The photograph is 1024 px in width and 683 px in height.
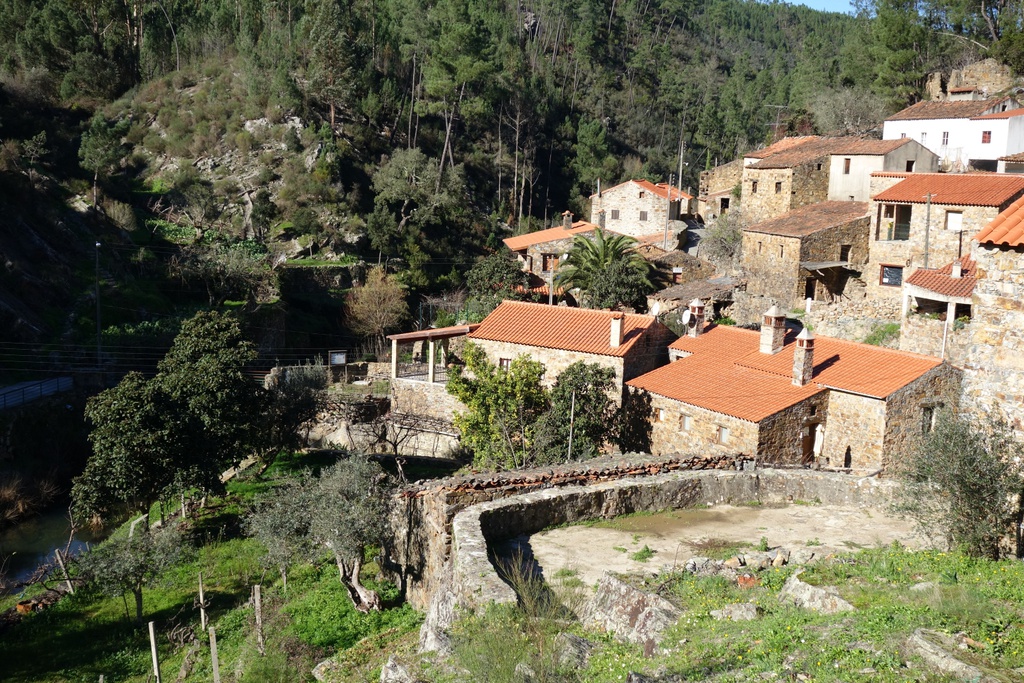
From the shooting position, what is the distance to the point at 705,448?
21266mm

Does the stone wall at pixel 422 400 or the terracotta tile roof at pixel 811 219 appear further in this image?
the terracotta tile roof at pixel 811 219

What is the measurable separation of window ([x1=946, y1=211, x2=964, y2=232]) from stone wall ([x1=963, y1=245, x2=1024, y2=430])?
2335 cm

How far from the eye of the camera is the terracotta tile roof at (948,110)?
37.5m

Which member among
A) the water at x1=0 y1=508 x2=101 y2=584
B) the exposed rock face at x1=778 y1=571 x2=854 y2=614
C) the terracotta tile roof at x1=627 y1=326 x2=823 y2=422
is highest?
the exposed rock face at x1=778 y1=571 x2=854 y2=614

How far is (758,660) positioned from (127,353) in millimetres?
30463

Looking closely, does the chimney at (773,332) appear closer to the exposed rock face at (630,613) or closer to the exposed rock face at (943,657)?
the exposed rock face at (630,613)

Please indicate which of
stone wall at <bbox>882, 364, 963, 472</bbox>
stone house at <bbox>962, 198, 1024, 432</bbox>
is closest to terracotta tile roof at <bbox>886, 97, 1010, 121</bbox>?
stone wall at <bbox>882, 364, 963, 472</bbox>

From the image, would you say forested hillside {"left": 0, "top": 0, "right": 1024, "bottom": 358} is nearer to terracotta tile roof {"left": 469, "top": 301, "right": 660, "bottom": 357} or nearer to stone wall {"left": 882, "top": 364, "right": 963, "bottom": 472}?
terracotta tile roof {"left": 469, "top": 301, "right": 660, "bottom": 357}

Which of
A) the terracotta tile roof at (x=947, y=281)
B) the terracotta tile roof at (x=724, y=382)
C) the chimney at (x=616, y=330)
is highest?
the terracotta tile roof at (x=947, y=281)

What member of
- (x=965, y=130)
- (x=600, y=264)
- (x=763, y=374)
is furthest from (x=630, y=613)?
(x=965, y=130)

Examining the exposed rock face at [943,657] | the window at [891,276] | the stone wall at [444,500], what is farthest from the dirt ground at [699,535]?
the window at [891,276]

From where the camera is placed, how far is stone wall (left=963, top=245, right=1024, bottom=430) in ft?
24.2

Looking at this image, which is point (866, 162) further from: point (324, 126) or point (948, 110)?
point (324, 126)

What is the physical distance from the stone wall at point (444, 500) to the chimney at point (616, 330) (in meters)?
8.75
